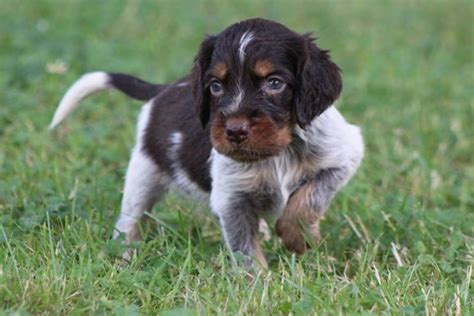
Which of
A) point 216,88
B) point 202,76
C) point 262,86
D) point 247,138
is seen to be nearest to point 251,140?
point 247,138

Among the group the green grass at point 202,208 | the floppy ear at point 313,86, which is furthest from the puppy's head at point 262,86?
the green grass at point 202,208

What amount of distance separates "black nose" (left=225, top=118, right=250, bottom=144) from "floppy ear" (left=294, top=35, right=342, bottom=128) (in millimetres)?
411

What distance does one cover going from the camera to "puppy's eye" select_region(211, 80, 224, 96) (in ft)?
15.5

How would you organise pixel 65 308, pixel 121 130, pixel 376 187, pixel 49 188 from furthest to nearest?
pixel 121 130, pixel 376 187, pixel 49 188, pixel 65 308

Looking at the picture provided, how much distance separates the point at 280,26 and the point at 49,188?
1.83m

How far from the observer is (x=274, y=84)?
4.69 meters

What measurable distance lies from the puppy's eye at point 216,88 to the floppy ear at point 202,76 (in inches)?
5.5

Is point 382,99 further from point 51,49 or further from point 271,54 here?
point 271,54

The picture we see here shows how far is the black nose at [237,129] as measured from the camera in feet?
14.5

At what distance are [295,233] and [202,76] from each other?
0.87m

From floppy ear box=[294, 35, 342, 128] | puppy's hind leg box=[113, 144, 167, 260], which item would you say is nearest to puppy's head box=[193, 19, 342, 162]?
floppy ear box=[294, 35, 342, 128]

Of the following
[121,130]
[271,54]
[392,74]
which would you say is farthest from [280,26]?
[392,74]

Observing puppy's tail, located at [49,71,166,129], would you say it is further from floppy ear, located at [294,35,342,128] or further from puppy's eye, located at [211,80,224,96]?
floppy ear, located at [294,35,342,128]

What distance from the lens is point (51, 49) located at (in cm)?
925
